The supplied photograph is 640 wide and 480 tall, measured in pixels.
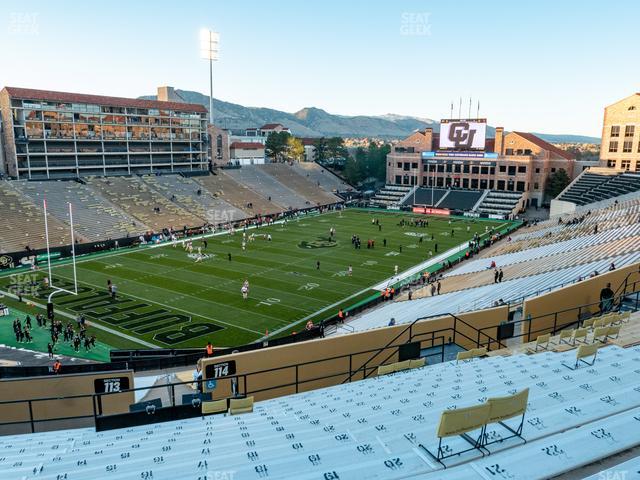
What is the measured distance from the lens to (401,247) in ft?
152

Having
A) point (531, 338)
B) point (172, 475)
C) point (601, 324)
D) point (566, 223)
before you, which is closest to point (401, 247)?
point (566, 223)

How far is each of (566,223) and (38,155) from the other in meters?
57.1

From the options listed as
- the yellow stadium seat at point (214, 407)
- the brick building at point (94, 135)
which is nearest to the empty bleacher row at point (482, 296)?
the yellow stadium seat at point (214, 407)

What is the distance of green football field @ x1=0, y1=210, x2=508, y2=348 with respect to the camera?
26.7m

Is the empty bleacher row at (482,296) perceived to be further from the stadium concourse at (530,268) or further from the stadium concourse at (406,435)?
the stadium concourse at (406,435)

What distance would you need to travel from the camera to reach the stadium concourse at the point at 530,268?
74.8ft

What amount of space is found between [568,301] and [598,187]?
51.7 m

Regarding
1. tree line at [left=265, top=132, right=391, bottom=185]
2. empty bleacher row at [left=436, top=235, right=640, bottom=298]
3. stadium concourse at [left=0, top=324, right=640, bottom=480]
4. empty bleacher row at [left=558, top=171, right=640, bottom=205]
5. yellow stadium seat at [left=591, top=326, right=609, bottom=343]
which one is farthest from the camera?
tree line at [left=265, top=132, right=391, bottom=185]

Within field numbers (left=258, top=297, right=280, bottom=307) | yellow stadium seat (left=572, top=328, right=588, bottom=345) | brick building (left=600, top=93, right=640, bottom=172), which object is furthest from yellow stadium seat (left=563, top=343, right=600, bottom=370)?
brick building (left=600, top=93, right=640, bottom=172)

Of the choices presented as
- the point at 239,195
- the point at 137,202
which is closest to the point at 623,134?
the point at 239,195

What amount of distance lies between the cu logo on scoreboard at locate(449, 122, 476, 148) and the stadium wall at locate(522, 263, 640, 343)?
6273 centimetres

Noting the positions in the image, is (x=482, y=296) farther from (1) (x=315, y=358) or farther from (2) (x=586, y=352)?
(2) (x=586, y=352)

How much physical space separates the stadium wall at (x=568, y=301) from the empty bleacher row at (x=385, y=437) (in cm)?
665

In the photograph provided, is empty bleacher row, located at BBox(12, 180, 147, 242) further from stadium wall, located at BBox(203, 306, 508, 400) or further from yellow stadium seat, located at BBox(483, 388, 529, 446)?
yellow stadium seat, located at BBox(483, 388, 529, 446)
